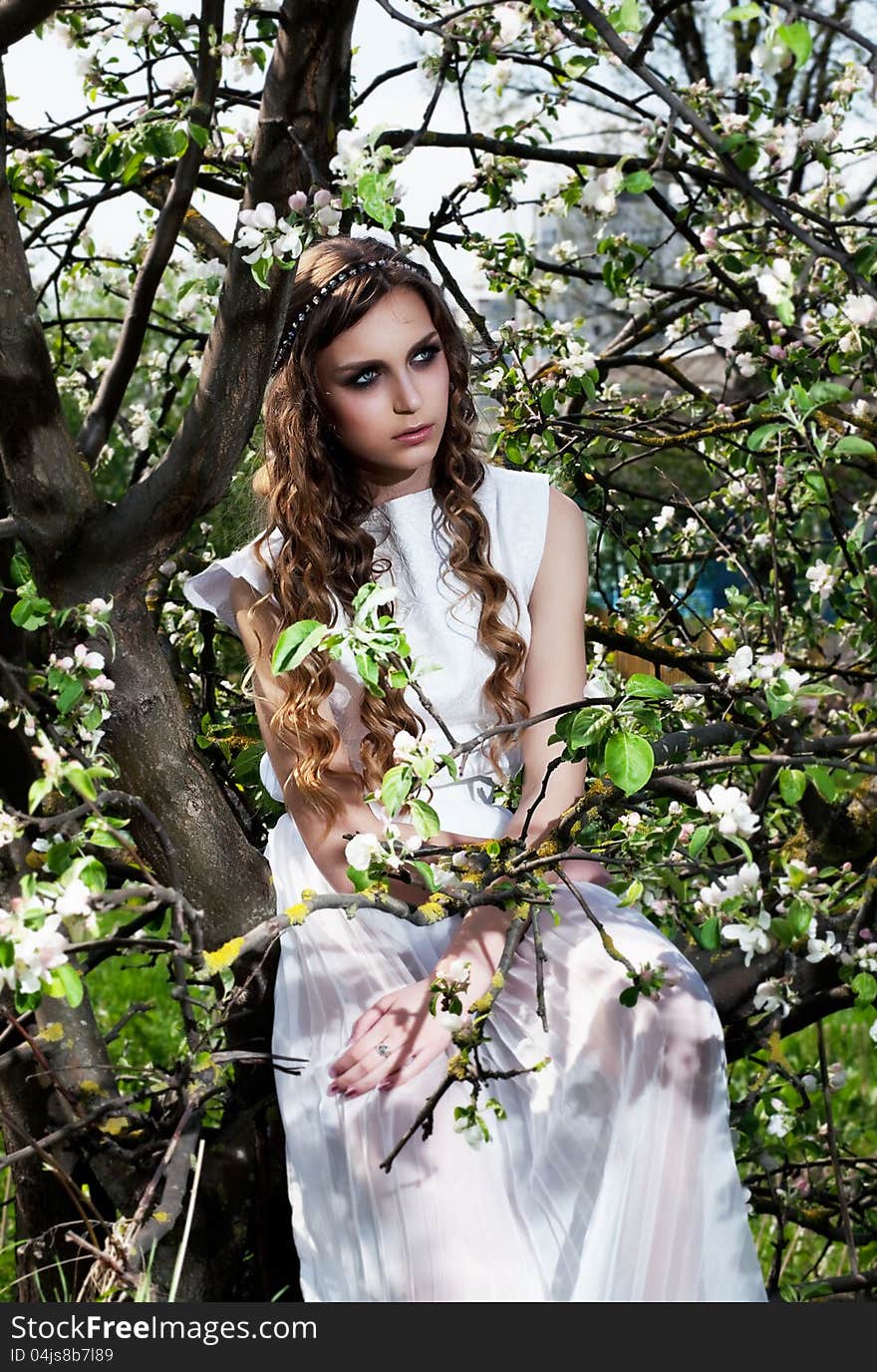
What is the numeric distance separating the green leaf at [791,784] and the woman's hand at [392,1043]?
0.57 metres

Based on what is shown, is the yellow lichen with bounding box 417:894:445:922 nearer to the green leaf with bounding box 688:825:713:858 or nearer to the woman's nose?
the green leaf with bounding box 688:825:713:858

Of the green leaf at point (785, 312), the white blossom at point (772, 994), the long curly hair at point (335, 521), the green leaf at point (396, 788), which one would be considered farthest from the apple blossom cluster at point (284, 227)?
the white blossom at point (772, 994)

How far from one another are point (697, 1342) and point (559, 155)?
198 centimetres

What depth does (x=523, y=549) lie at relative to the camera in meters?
2.30

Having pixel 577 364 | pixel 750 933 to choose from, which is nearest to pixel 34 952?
pixel 750 933

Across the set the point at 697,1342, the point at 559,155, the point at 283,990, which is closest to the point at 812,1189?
the point at 697,1342

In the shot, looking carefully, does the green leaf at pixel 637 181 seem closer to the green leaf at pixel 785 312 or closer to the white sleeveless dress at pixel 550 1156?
the green leaf at pixel 785 312

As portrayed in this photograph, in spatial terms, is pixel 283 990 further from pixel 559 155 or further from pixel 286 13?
pixel 559 155

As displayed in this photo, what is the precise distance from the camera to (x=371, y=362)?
7.08 ft

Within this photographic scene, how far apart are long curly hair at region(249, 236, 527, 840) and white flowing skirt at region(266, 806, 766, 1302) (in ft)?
1.41

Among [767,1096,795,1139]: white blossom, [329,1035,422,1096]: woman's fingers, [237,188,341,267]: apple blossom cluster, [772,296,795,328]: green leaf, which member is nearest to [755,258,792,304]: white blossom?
[772,296,795,328]: green leaf

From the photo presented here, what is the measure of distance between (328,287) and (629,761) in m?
1.05

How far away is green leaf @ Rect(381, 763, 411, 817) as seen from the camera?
1.43 meters

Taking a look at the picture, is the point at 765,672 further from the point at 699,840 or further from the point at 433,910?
the point at 433,910
